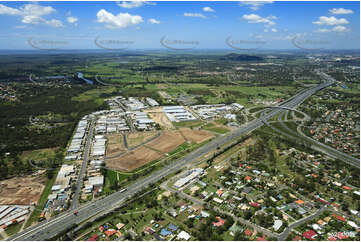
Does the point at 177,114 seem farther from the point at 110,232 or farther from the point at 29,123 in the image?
the point at 110,232

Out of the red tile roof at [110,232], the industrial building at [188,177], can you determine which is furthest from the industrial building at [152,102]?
the red tile roof at [110,232]

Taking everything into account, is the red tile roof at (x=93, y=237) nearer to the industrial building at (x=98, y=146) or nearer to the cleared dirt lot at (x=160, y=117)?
the industrial building at (x=98, y=146)

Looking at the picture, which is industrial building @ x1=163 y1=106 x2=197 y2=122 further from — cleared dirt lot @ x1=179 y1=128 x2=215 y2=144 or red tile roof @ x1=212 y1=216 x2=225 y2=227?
red tile roof @ x1=212 y1=216 x2=225 y2=227

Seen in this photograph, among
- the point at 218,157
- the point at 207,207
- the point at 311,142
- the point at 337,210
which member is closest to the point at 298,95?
the point at 311,142

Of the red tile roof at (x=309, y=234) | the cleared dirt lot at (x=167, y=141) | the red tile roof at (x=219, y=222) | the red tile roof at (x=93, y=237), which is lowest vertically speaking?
the red tile roof at (x=93, y=237)

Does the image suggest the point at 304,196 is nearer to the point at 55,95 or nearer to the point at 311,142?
the point at 311,142

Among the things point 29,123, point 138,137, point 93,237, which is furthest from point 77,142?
point 93,237

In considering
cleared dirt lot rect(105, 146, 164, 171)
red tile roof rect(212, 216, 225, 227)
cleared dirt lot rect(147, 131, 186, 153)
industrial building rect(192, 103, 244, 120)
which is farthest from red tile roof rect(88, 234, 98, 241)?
industrial building rect(192, 103, 244, 120)
